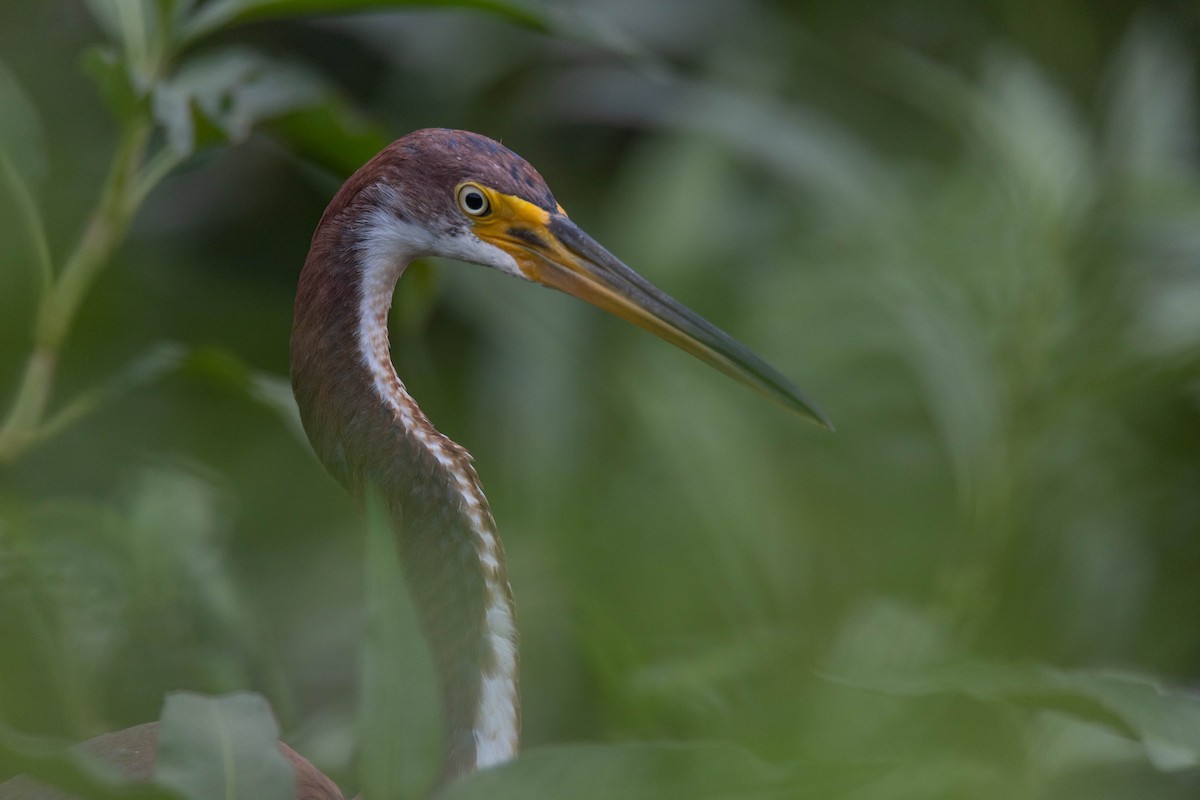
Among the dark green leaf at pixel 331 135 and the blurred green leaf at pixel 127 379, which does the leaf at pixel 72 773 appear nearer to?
the blurred green leaf at pixel 127 379

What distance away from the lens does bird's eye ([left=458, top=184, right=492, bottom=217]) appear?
1150mm

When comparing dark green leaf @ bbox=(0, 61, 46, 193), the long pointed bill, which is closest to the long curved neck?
the long pointed bill

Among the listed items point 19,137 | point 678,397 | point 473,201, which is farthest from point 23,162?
point 678,397

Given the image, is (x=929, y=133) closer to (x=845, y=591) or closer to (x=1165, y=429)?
(x=1165, y=429)

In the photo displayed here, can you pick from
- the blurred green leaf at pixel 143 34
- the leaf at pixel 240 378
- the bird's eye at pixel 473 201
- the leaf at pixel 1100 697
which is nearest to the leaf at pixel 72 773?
the leaf at pixel 1100 697

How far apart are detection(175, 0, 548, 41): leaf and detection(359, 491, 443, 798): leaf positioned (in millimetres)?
812

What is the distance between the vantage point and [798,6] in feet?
9.99

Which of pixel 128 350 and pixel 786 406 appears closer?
pixel 786 406

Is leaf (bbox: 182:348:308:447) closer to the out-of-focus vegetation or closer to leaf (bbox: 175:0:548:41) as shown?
the out-of-focus vegetation

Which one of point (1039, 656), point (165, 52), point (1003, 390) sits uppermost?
point (165, 52)

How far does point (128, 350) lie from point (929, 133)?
6.14 ft

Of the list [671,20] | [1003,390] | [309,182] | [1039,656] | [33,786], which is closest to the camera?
[33,786]

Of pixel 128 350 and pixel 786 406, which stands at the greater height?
pixel 786 406

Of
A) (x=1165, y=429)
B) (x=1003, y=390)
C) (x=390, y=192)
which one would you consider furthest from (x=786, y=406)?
(x=1165, y=429)
